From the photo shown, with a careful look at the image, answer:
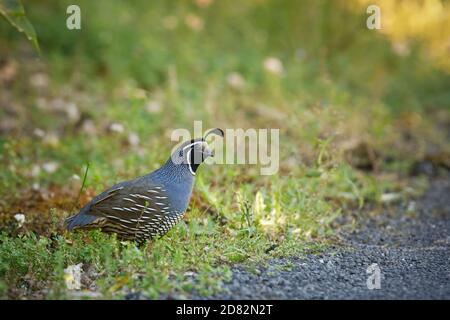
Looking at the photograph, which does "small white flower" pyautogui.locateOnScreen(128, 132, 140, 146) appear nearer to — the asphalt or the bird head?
the bird head

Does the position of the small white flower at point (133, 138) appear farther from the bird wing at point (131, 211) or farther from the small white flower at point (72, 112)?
the bird wing at point (131, 211)

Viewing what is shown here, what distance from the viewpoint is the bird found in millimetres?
4941

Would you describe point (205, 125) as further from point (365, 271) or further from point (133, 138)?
point (365, 271)

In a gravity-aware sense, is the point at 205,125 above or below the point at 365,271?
above

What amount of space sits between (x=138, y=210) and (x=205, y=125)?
3.49m

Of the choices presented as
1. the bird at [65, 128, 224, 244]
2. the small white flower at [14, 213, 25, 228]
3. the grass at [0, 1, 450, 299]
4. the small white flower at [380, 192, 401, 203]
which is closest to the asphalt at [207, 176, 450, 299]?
the grass at [0, 1, 450, 299]

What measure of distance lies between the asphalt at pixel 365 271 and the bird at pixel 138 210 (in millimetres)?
642

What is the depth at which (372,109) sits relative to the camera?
951cm

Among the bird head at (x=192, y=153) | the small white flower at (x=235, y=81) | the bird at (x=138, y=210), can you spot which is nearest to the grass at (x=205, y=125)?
the small white flower at (x=235, y=81)

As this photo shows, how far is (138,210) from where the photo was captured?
4.95 metres

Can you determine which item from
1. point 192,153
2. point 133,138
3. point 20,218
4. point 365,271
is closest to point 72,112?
point 133,138

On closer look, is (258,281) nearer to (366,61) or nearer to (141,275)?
(141,275)

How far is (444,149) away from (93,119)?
14.7ft
